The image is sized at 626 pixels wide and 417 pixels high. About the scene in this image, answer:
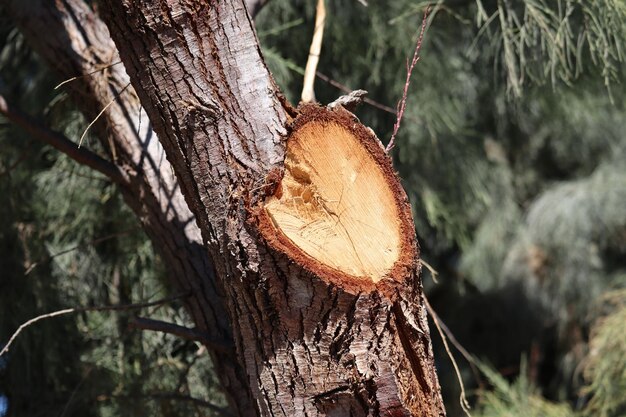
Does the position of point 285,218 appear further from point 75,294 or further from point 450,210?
point 450,210

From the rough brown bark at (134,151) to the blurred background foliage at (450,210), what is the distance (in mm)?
177

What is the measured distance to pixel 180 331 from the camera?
4.91 ft

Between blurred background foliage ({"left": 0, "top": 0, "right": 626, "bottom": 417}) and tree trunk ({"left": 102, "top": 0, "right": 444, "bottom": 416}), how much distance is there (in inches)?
22.6

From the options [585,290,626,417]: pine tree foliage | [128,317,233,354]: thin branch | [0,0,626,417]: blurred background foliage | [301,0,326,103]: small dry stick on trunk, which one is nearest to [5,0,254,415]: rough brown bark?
[128,317,233,354]: thin branch

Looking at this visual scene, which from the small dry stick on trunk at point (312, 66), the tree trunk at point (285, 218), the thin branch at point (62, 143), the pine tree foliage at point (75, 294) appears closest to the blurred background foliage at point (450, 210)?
the pine tree foliage at point (75, 294)

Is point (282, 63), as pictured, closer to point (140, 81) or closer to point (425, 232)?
point (140, 81)

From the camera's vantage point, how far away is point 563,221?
4.22m

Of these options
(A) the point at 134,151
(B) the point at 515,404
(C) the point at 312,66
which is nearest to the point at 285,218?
(C) the point at 312,66

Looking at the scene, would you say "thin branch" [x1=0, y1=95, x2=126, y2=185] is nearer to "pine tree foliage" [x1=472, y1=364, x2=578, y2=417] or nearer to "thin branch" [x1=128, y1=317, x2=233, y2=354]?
"thin branch" [x1=128, y1=317, x2=233, y2=354]

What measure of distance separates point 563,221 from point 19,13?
309 cm

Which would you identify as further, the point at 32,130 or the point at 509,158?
the point at 509,158

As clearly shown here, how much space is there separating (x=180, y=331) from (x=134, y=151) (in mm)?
377

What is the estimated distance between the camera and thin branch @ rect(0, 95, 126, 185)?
1.65 m

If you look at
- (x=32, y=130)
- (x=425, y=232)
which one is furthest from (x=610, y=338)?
(x=32, y=130)
